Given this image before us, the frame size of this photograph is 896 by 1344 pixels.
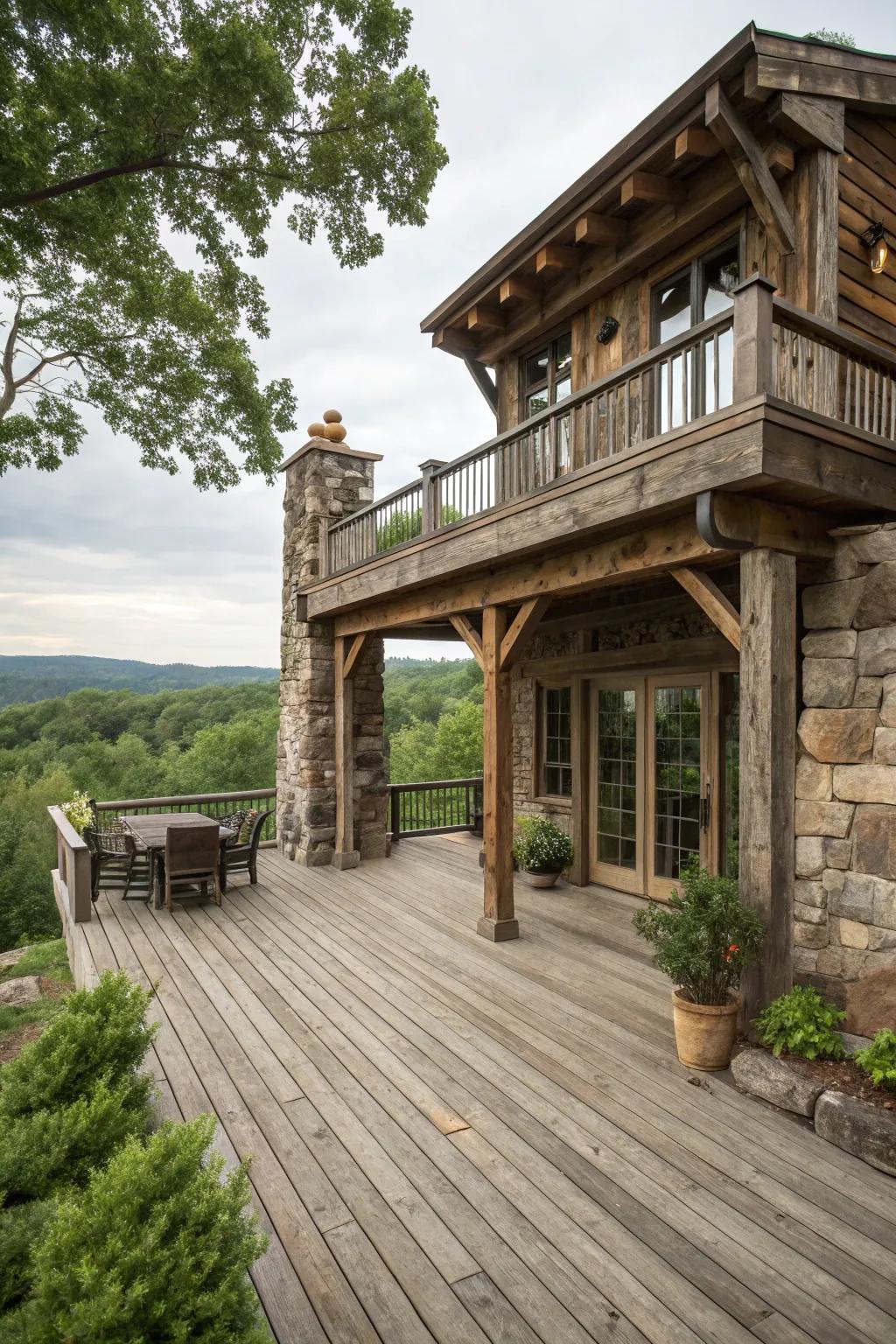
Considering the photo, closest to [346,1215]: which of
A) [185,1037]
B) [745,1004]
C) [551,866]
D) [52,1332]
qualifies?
[52,1332]

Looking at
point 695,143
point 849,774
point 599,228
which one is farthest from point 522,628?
point 695,143

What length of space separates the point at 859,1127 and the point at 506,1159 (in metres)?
1.47

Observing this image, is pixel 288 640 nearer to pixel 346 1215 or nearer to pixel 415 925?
pixel 415 925

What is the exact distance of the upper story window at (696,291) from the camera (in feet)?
16.2

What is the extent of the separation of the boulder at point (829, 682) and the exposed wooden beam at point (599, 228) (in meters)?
3.83

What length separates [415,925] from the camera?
229 inches

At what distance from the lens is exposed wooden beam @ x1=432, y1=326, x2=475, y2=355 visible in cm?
718

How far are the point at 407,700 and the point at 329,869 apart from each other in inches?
1454

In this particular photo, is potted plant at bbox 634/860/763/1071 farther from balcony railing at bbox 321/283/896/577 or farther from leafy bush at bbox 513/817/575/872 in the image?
leafy bush at bbox 513/817/575/872

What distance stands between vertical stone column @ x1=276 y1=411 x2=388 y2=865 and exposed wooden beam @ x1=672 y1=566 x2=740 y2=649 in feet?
15.4

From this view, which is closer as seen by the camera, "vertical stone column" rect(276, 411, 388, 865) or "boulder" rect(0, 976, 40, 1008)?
"boulder" rect(0, 976, 40, 1008)

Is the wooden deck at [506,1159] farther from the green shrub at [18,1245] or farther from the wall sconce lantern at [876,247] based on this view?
the wall sconce lantern at [876,247]

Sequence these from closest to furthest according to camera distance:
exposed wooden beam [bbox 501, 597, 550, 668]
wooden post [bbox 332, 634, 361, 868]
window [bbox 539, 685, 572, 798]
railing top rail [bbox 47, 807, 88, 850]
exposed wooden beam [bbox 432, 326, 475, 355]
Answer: exposed wooden beam [bbox 501, 597, 550, 668] → railing top rail [bbox 47, 807, 88, 850] → exposed wooden beam [bbox 432, 326, 475, 355] → window [bbox 539, 685, 572, 798] → wooden post [bbox 332, 634, 361, 868]

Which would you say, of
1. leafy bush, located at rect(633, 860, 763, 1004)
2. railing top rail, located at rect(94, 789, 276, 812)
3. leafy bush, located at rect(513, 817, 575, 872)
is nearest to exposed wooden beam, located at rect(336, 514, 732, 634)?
leafy bush, located at rect(633, 860, 763, 1004)
